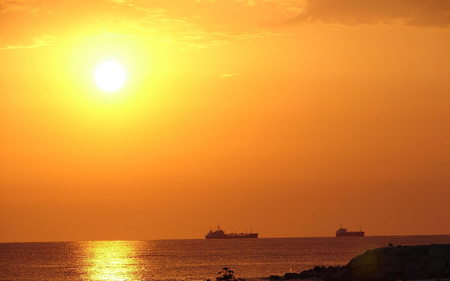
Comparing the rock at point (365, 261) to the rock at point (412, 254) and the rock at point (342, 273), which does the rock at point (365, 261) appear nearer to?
the rock at point (342, 273)

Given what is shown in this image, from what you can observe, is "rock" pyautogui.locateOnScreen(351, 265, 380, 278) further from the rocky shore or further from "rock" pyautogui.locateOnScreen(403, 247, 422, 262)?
"rock" pyautogui.locateOnScreen(403, 247, 422, 262)

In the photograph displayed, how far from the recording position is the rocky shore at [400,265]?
7225 centimetres

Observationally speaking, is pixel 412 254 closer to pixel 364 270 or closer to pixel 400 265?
pixel 400 265

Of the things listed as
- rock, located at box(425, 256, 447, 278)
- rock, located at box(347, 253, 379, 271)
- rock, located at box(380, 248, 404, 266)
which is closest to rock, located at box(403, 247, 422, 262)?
rock, located at box(380, 248, 404, 266)

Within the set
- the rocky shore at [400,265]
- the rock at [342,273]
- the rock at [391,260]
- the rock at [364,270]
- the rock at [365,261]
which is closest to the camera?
the rocky shore at [400,265]

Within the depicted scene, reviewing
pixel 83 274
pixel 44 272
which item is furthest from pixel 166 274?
pixel 44 272

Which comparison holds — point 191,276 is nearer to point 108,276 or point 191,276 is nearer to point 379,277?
point 108,276

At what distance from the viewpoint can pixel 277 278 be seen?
286 ft

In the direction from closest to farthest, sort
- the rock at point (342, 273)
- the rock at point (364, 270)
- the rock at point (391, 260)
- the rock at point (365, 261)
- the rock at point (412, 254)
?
the rock at point (364, 270) < the rock at point (391, 260) < the rock at point (365, 261) < the rock at point (412, 254) < the rock at point (342, 273)

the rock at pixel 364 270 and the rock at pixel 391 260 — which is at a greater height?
the rock at pixel 391 260

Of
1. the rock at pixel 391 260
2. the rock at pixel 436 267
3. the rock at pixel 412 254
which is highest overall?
the rock at pixel 412 254

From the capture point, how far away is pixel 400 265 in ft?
243

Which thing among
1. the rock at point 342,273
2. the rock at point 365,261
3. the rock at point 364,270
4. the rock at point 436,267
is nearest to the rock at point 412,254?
the rock at point 436,267

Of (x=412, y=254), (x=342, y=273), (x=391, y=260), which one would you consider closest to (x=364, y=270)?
(x=342, y=273)
